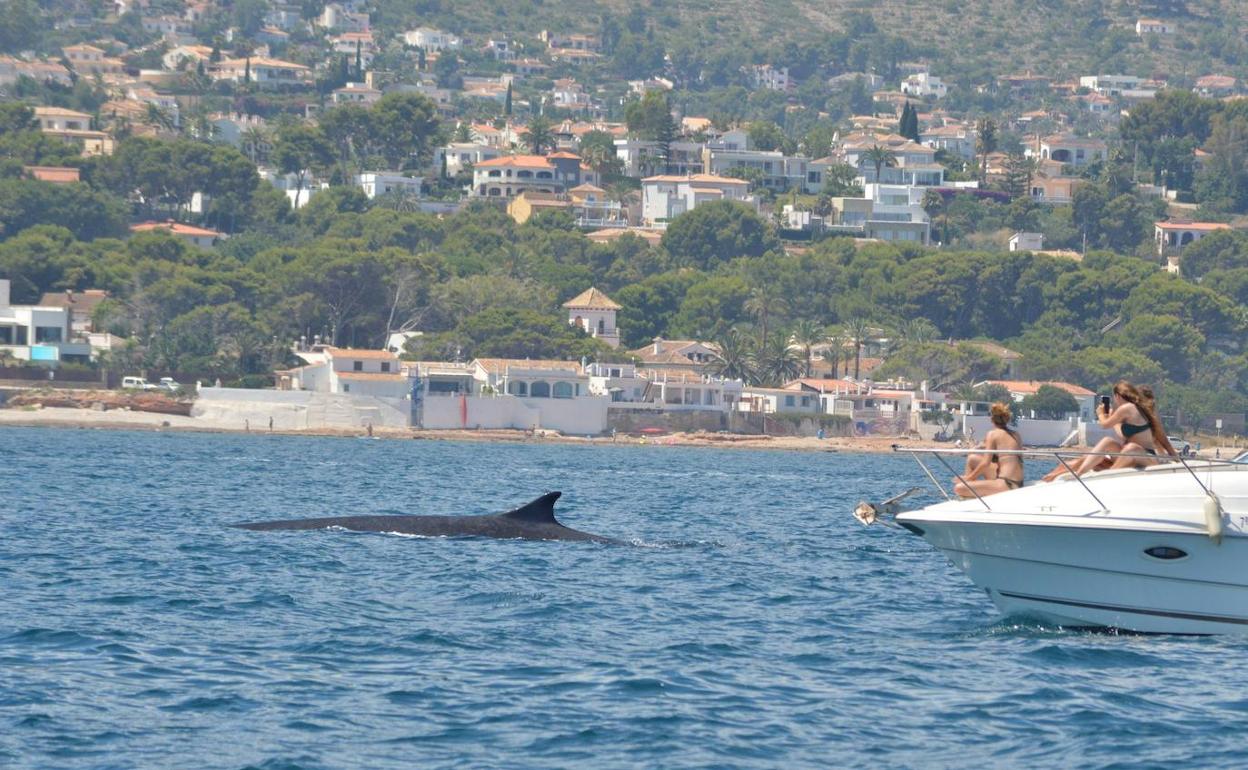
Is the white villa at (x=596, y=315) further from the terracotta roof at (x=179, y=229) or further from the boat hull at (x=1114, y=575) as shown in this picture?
the boat hull at (x=1114, y=575)

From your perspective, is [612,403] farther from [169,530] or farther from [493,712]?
[493,712]

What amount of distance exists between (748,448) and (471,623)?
9923 centimetres

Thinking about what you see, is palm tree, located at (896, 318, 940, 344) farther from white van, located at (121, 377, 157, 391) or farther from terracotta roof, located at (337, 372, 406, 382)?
white van, located at (121, 377, 157, 391)

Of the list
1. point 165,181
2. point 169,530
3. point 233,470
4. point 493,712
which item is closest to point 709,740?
point 493,712

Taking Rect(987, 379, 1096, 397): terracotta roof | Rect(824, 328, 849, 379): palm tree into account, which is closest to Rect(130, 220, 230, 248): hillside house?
Rect(824, 328, 849, 379): palm tree

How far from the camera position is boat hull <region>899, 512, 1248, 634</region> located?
838 inches

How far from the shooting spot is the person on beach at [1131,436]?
73.5 ft

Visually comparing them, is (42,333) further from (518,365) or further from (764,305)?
(764,305)

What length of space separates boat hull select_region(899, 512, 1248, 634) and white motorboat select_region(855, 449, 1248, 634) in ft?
0.03

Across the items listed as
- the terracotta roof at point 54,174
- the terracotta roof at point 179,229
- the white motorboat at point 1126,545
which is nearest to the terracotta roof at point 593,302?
→ the terracotta roof at point 179,229

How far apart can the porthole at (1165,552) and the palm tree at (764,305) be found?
122017mm

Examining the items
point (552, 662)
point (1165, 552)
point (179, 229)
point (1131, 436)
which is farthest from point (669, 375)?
point (1165, 552)

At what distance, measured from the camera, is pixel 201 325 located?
4998 inches

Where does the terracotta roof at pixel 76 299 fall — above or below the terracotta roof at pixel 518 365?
above
